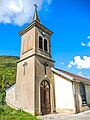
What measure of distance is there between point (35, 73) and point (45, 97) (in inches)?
118

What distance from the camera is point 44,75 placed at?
15.0m

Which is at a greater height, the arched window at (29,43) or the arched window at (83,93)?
the arched window at (29,43)

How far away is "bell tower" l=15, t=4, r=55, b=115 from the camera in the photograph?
13312 millimetres

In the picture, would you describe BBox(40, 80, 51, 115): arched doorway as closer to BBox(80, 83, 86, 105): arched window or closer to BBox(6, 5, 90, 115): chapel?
BBox(6, 5, 90, 115): chapel

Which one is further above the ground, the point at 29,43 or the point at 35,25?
the point at 35,25

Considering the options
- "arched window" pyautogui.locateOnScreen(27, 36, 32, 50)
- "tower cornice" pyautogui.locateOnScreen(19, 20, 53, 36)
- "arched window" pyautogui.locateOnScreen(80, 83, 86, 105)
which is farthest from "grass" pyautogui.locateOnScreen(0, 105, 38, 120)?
"tower cornice" pyautogui.locateOnScreen(19, 20, 53, 36)

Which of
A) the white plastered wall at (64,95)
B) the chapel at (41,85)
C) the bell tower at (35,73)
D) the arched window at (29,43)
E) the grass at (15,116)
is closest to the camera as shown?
the grass at (15,116)

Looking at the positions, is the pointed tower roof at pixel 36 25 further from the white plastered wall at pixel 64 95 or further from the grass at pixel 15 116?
the grass at pixel 15 116

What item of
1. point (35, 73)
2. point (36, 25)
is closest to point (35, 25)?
point (36, 25)

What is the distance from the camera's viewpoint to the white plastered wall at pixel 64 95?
13.7 m

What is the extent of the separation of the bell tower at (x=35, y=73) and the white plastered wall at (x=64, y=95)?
61cm

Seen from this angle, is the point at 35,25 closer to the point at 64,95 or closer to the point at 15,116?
the point at 64,95

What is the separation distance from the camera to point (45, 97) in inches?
566

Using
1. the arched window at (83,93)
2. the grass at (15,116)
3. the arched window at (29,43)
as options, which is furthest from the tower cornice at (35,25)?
the grass at (15,116)
